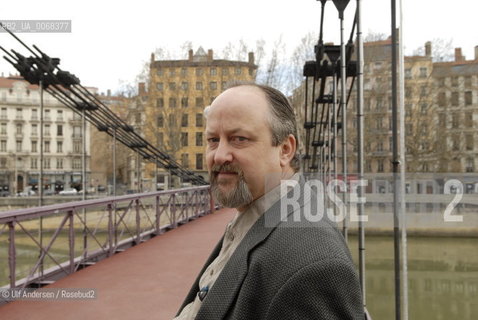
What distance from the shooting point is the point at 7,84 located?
156ft

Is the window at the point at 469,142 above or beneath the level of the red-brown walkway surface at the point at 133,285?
above

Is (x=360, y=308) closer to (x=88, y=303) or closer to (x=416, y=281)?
(x=88, y=303)

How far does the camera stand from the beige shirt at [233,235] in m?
0.92

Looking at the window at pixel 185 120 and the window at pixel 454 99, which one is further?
the window at pixel 185 120

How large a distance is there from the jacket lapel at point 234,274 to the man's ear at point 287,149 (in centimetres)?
11

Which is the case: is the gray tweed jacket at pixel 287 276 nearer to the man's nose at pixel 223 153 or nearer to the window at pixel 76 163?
the man's nose at pixel 223 153

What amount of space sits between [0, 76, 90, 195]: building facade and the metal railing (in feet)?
127

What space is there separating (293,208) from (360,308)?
0.23 metres

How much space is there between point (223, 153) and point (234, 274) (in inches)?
9.8

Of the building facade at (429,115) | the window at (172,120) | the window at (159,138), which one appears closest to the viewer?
the building facade at (429,115)

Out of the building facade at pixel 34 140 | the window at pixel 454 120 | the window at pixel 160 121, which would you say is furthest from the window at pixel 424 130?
the building facade at pixel 34 140

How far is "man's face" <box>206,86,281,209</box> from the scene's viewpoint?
2.98ft

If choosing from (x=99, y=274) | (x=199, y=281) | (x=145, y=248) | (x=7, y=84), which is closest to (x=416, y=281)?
(x=145, y=248)

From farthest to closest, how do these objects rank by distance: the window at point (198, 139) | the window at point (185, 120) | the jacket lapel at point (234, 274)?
the window at point (198, 139) < the window at point (185, 120) < the jacket lapel at point (234, 274)
